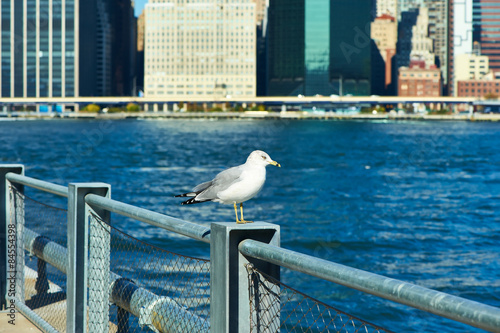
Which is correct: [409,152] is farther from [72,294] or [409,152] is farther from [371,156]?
[72,294]

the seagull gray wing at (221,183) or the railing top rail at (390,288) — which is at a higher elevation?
the seagull gray wing at (221,183)

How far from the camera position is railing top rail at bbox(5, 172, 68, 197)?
5816 mm

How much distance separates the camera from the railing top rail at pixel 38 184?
5816mm

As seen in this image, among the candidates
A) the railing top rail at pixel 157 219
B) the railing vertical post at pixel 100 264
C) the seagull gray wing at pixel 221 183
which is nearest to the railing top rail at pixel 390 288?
the railing top rail at pixel 157 219

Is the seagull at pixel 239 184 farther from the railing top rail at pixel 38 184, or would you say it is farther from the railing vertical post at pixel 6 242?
the railing vertical post at pixel 6 242

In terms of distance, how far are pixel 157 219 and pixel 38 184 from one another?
87.9 inches

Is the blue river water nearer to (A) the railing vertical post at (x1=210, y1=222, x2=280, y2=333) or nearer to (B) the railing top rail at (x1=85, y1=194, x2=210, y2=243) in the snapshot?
(B) the railing top rail at (x1=85, y1=194, x2=210, y2=243)

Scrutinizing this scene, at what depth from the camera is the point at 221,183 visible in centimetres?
456

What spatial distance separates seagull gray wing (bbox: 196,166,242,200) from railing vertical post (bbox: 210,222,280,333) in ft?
2.67

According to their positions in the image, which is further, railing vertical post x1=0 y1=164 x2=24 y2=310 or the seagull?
railing vertical post x1=0 y1=164 x2=24 y2=310

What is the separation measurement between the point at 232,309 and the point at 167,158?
62.0 metres

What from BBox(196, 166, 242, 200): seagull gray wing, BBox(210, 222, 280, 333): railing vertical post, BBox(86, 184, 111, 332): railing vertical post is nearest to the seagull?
BBox(196, 166, 242, 200): seagull gray wing

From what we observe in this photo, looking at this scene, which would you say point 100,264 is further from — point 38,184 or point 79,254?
→ point 38,184

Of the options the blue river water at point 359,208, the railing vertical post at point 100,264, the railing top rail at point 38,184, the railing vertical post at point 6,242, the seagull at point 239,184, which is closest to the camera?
the seagull at point 239,184
